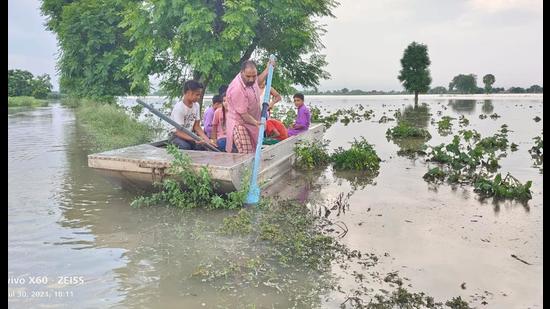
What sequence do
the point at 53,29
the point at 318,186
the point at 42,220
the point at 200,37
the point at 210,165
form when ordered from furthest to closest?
the point at 53,29
the point at 200,37
the point at 318,186
the point at 210,165
the point at 42,220

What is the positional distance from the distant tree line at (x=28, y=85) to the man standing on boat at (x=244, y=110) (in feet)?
167

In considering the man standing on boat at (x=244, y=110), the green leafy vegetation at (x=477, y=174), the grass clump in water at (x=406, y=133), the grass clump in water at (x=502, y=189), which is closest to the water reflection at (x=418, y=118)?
the grass clump in water at (x=406, y=133)

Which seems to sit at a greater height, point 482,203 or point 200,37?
point 200,37

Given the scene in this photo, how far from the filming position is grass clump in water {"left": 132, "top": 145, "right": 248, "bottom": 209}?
18.2 ft

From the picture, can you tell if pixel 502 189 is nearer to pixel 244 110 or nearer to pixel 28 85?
pixel 244 110

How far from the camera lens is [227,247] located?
438 cm

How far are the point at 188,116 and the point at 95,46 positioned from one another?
1597 cm

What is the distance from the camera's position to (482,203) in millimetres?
6250

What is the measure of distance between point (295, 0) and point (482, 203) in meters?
9.00

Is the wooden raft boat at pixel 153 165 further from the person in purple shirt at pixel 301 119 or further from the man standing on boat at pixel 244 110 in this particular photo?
the person in purple shirt at pixel 301 119

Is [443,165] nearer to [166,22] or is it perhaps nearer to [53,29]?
[166,22]

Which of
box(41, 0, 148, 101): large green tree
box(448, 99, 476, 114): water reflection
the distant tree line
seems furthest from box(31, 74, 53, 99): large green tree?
box(448, 99, 476, 114): water reflection

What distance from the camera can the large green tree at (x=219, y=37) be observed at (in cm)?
1232
